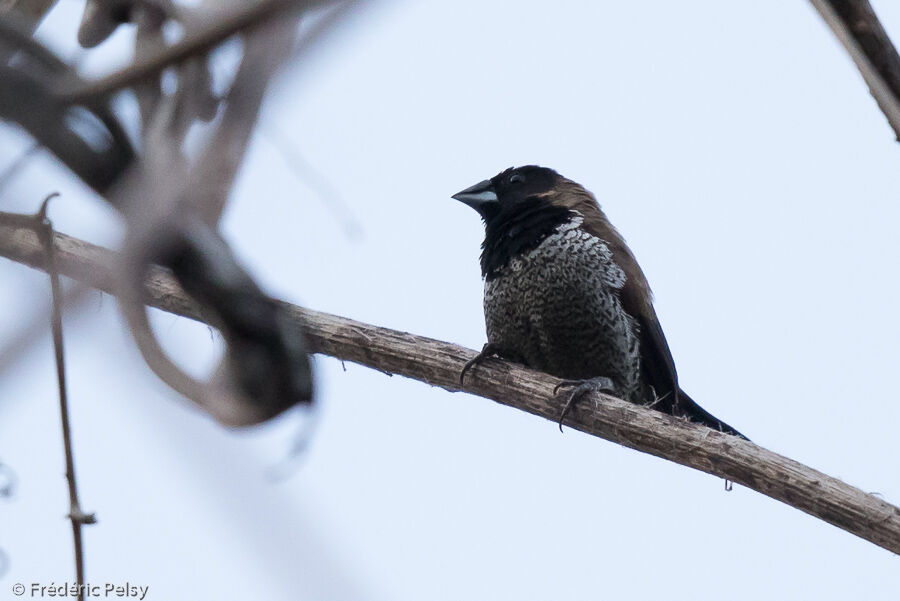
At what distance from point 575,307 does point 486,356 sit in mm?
592

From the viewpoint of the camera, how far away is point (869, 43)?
1161 millimetres

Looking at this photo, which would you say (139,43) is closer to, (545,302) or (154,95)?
(154,95)

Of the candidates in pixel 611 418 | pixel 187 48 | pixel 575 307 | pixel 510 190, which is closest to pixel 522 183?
pixel 510 190

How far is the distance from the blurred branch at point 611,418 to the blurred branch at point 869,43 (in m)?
1.34

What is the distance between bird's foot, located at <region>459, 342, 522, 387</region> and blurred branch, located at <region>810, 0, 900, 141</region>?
255 cm

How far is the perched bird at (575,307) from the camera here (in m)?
4.25

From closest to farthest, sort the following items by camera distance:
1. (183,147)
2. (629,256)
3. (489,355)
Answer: (183,147)
(489,355)
(629,256)

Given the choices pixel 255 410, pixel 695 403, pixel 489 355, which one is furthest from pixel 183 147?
pixel 695 403

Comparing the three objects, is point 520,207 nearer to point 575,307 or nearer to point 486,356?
point 575,307

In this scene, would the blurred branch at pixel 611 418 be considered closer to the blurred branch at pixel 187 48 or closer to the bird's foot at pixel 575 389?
the bird's foot at pixel 575 389

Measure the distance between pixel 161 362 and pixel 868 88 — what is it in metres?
0.92

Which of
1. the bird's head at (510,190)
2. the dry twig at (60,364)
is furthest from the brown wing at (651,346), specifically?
the dry twig at (60,364)

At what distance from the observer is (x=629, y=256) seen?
15.0 ft

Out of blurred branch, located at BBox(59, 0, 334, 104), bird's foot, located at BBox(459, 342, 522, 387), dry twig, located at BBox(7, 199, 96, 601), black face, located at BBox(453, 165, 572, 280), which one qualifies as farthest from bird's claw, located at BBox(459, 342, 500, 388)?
blurred branch, located at BBox(59, 0, 334, 104)
